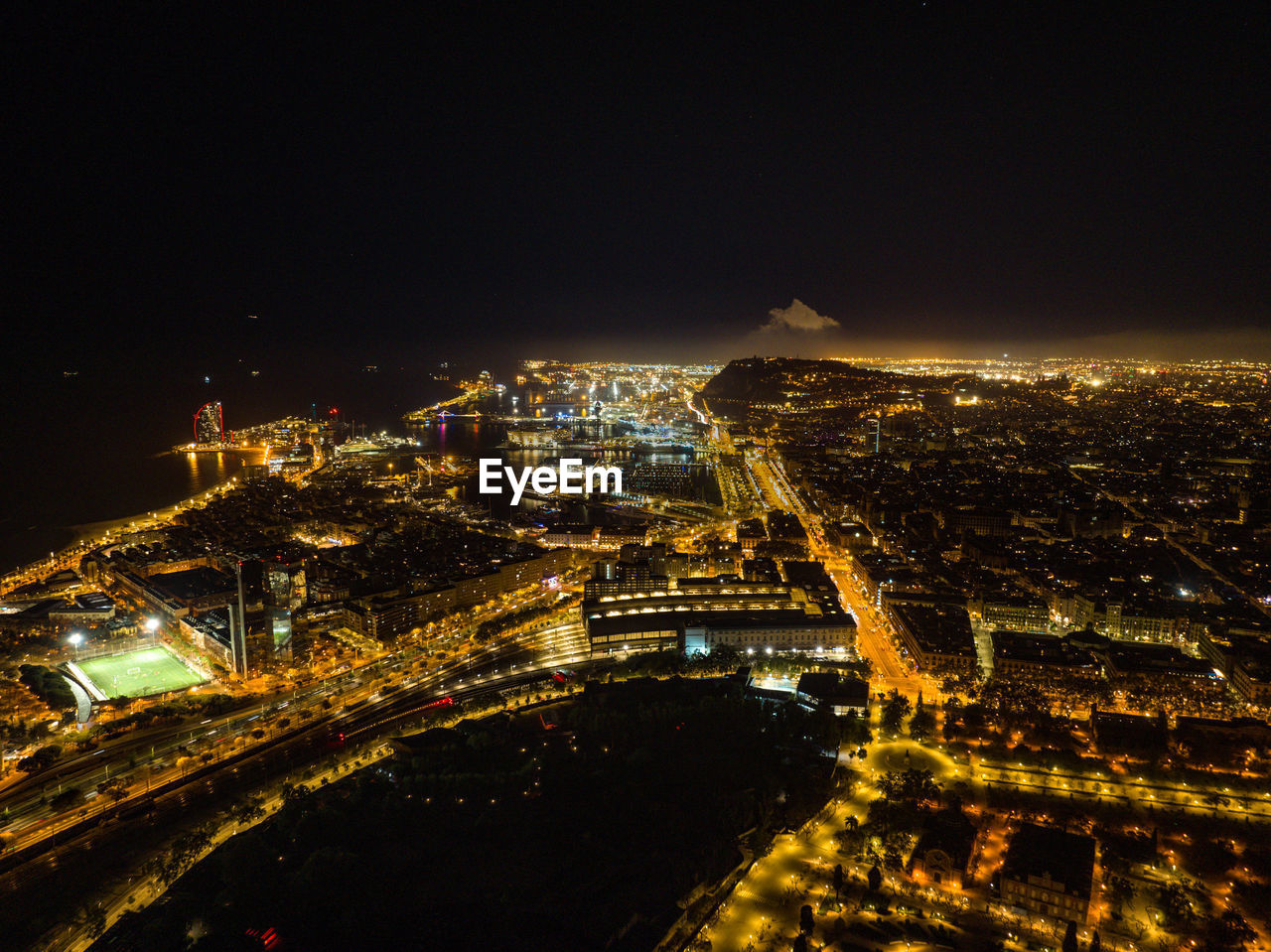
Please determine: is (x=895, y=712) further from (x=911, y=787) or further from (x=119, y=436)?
(x=119, y=436)

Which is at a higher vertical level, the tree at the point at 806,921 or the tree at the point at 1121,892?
the tree at the point at 1121,892

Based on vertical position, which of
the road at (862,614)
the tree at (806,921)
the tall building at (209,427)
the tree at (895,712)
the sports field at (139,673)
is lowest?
the sports field at (139,673)

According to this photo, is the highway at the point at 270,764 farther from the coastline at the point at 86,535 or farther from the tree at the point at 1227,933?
the coastline at the point at 86,535

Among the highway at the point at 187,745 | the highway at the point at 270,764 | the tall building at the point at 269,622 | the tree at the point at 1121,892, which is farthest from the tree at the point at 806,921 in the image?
the tall building at the point at 269,622

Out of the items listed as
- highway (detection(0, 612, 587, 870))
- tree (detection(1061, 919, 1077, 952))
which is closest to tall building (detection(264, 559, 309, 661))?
highway (detection(0, 612, 587, 870))

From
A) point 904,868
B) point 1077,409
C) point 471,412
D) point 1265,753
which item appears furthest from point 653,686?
point 1077,409

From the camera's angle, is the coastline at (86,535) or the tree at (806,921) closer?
the tree at (806,921)

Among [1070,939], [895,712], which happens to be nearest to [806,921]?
[1070,939]

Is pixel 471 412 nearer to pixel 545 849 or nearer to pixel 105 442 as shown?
pixel 105 442
